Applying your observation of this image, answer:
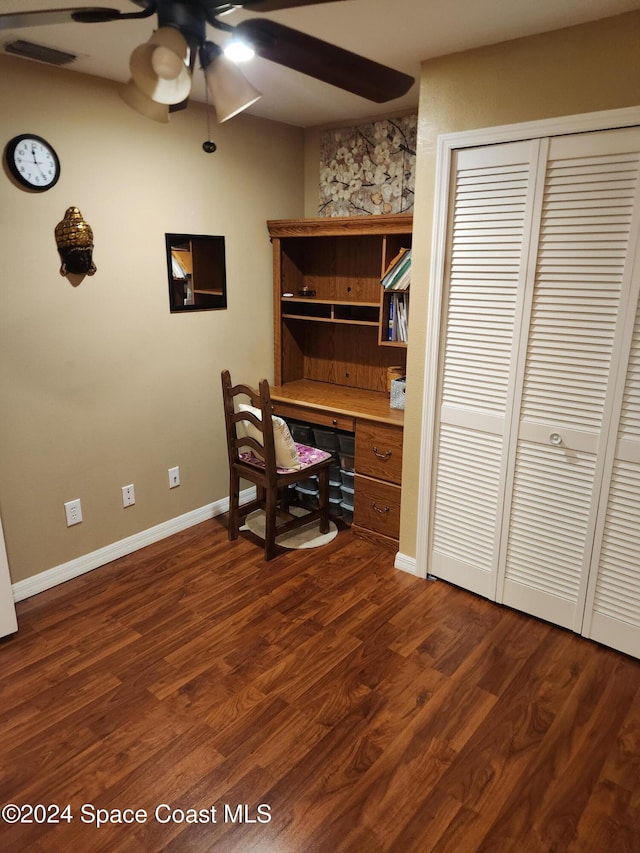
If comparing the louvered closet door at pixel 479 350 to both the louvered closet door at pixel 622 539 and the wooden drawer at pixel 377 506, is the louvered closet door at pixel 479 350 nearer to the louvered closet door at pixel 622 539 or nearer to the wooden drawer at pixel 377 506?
the wooden drawer at pixel 377 506

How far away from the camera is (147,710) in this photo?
206 cm

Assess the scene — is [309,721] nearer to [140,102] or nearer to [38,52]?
[140,102]

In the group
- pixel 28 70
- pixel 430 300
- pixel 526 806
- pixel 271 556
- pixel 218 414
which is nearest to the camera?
pixel 526 806

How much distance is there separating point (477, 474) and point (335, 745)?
1.29 meters

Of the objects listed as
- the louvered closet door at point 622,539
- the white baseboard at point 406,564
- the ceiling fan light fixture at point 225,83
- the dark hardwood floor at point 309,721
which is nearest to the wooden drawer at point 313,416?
the white baseboard at point 406,564

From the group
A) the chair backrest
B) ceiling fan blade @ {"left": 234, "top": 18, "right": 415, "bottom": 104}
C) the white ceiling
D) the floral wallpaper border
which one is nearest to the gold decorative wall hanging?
the white ceiling

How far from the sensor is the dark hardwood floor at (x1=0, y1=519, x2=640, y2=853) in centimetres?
165

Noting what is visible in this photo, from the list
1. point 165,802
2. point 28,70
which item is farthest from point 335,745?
point 28,70

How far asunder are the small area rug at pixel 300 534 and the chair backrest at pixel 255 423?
1.58ft

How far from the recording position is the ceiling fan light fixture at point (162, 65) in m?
1.15

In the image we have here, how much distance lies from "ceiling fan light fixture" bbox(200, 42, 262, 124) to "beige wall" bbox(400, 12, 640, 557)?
129cm

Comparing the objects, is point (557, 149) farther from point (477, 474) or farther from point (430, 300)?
point (477, 474)

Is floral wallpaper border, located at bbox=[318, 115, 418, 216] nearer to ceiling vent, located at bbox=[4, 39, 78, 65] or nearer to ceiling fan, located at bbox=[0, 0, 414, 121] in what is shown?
ceiling vent, located at bbox=[4, 39, 78, 65]

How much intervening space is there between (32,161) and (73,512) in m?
1.61
